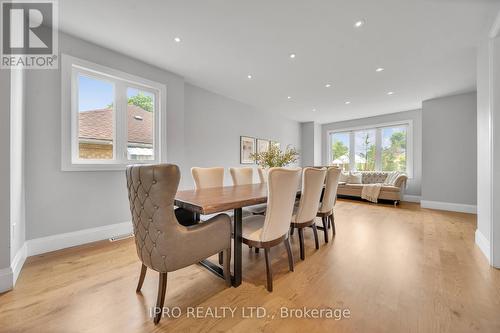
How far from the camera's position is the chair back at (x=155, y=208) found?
1.27 meters


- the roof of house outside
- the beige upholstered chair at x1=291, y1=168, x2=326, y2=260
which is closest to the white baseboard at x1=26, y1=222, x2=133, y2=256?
the roof of house outside

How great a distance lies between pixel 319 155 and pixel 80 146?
709 cm

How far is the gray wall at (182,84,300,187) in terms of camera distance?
4144mm

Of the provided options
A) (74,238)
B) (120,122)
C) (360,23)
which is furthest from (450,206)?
(74,238)

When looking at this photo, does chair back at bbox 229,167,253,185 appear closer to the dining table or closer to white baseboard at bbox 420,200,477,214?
the dining table

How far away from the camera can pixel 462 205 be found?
14.5ft

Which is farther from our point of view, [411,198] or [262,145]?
[262,145]

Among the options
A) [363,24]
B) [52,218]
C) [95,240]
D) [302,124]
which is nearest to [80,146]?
[52,218]

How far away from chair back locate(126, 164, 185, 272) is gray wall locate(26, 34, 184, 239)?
179 centimetres

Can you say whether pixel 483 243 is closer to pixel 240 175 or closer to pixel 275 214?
pixel 275 214

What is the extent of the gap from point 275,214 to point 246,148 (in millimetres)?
3832

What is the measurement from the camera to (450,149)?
4.59 metres

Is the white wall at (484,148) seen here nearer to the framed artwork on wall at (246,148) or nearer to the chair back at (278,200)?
the chair back at (278,200)

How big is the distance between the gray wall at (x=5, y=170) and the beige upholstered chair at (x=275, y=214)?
6.44ft
